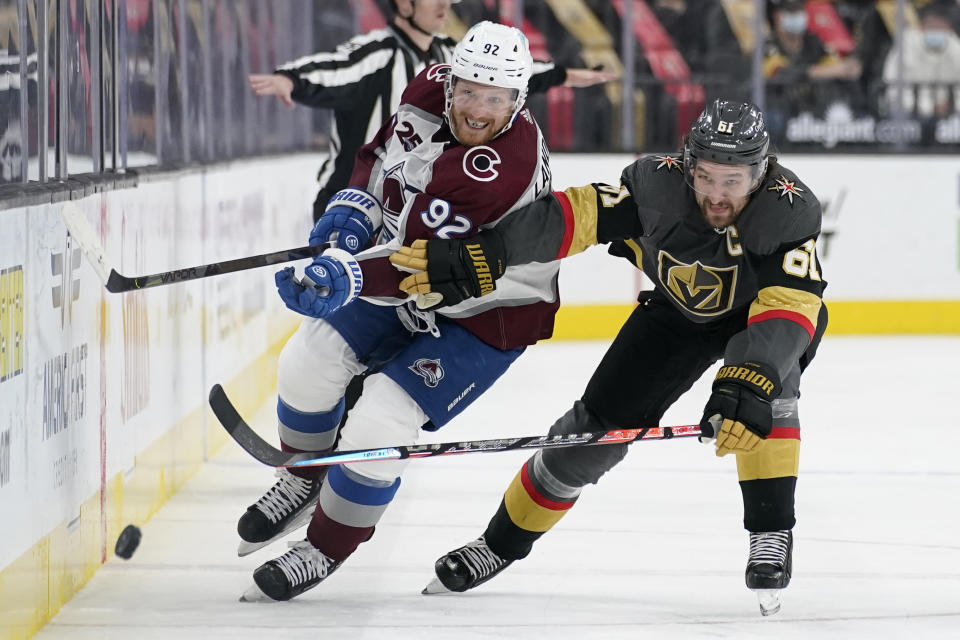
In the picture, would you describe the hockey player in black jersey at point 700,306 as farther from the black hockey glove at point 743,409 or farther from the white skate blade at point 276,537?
the white skate blade at point 276,537

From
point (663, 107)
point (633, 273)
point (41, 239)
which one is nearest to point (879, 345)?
point (633, 273)

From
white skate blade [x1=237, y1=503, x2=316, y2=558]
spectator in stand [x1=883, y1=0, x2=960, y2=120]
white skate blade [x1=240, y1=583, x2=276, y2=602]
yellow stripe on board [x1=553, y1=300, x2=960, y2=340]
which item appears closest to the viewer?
white skate blade [x1=240, y1=583, x2=276, y2=602]

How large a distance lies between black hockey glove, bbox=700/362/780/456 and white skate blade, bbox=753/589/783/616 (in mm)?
320

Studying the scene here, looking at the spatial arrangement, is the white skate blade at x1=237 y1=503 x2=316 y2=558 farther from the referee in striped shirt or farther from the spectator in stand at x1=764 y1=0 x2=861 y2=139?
the spectator in stand at x1=764 y1=0 x2=861 y2=139

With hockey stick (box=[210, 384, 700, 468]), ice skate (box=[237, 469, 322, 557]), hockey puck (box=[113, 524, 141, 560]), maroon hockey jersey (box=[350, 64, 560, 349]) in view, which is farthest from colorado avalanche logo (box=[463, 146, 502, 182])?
A: hockey puck (box=[113, 524, 141, 560])

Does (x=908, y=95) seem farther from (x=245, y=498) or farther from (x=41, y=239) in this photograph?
(x=41, y=239)

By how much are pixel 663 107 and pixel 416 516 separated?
4807 millimetres

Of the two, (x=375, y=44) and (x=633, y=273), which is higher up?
(x=375, y=44)

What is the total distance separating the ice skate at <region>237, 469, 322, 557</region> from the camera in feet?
9.59

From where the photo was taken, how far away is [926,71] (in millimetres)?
8250

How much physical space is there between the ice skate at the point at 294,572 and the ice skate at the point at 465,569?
0.23m

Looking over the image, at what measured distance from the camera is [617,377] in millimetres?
2811

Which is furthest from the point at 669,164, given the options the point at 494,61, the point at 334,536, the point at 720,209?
the point at 334,536

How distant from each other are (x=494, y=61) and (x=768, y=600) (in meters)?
1.10
